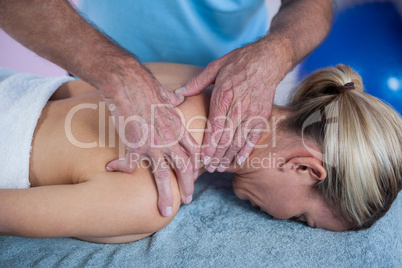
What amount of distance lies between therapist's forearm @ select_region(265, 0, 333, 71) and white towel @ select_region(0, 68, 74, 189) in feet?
2.62

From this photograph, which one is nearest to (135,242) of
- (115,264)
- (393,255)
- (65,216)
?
(115,264)

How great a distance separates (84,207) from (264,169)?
0.56 m

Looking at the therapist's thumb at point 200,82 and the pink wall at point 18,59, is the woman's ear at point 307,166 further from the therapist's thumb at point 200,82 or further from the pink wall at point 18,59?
the pink wall at point 18,59

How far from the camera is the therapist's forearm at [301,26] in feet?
4.20

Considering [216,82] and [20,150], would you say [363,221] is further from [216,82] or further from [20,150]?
[20,150]

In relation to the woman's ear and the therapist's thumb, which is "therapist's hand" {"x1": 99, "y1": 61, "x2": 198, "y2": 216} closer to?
the therapist's thumb

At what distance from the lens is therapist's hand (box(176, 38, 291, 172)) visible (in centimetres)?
106

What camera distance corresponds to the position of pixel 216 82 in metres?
1.09

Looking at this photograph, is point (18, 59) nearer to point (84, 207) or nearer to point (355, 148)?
point (84, 207)

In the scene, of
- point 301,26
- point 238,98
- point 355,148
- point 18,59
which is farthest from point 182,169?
point 18,59

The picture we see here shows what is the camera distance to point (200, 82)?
1130 mm

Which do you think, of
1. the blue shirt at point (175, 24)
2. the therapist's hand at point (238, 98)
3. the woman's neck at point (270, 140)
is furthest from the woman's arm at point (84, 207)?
the blue shirt at point (175, 24)

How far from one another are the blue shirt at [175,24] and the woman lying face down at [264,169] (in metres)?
0.58

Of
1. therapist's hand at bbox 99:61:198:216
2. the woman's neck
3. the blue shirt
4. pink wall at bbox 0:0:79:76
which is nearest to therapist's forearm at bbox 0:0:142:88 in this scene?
therapist's hand at bbox 99:61:198:216
